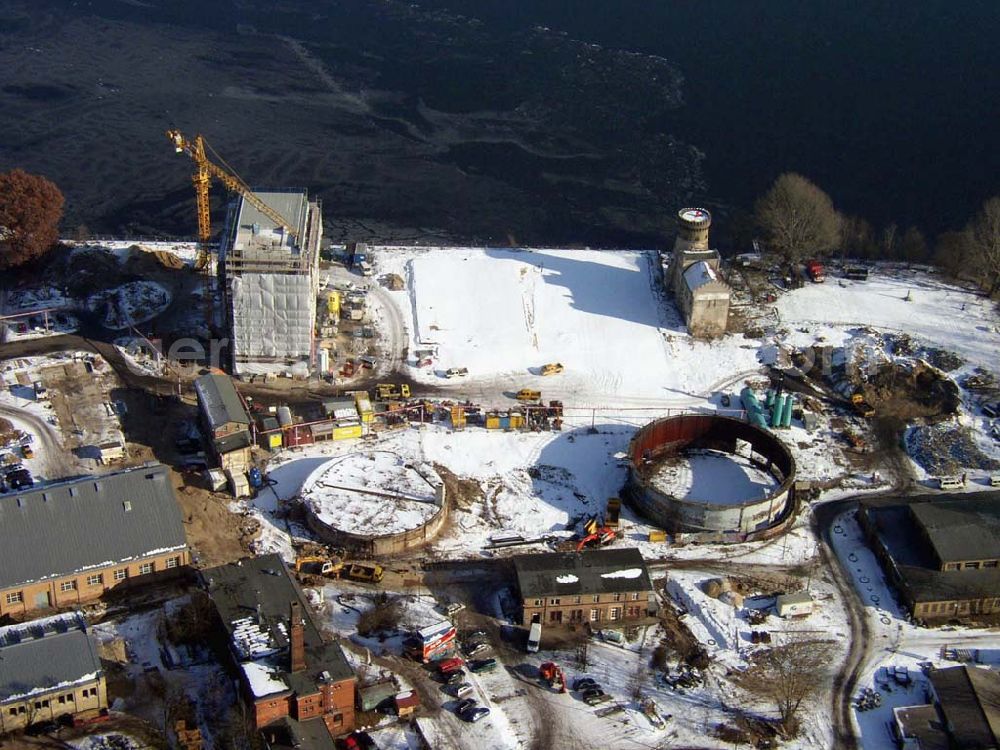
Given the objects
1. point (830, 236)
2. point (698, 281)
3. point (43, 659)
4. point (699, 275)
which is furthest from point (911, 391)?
point (43, 659)

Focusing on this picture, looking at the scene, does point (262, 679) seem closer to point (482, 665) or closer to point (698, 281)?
point (482, 665)

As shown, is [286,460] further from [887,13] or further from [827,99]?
[887,13]

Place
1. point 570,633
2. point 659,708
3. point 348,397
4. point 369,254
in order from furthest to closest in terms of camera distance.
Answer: point 369,254, point 348,397, point 570,633, point 659,708

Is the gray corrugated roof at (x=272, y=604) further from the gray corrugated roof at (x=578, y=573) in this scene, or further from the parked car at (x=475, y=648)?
the gray corrugated roof at (x=578, y=573)

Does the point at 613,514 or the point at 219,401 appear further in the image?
A: the point at 219,401


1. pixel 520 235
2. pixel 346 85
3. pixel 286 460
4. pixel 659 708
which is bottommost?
pixel 659 708

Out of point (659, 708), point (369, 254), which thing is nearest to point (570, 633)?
point (659, 708)
